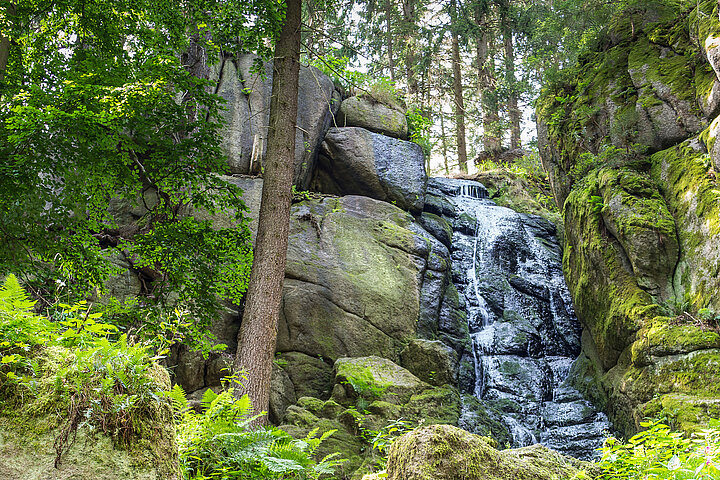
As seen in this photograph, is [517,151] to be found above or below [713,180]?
above

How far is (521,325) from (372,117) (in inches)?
306

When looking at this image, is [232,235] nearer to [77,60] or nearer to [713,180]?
[77,60]

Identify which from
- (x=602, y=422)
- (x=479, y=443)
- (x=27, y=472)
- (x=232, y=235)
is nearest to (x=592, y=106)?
(x=602, y=422)

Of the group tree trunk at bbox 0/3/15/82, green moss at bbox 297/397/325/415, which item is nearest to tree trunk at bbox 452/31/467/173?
green moss at bbox 297/397/325/415

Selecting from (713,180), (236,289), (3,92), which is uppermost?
(3,92)

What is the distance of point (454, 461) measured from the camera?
3.38 metres

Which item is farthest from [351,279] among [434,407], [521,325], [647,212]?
[647,212]

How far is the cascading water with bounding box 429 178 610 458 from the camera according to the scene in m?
9.92

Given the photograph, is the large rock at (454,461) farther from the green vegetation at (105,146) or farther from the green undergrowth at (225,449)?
the green vegetation at (105,146)

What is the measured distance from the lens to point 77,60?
8219 mm

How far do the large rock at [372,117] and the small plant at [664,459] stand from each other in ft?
43.0

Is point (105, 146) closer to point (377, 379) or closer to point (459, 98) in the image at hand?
point (377, 379)

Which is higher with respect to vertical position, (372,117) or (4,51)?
(372,117)

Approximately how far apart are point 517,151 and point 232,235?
18657mm
